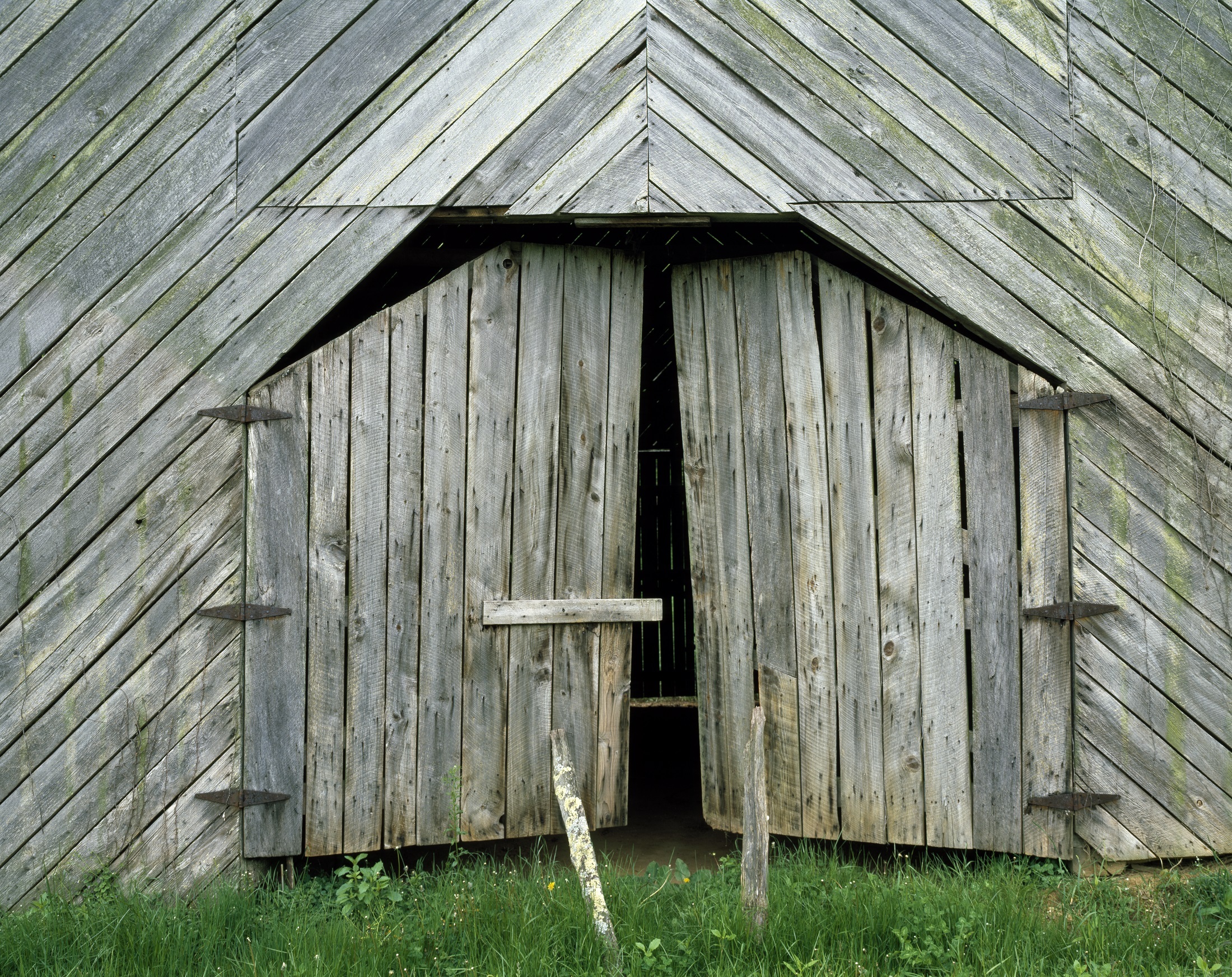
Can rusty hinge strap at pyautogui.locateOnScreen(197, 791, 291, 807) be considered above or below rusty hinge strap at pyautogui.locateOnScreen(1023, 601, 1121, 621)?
below

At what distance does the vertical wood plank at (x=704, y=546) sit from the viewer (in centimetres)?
407

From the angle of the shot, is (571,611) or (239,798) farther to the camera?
(571,611)

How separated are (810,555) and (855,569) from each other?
185mm

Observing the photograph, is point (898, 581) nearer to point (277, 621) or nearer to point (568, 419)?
point (568, 419)

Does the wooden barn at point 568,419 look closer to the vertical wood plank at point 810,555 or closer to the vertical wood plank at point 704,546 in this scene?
the vertical wood plank at point 810,555

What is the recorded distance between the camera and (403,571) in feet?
12.7

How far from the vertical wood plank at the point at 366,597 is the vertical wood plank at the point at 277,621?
0.60 feet

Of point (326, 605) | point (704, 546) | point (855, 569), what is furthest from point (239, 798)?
point (855, 569)

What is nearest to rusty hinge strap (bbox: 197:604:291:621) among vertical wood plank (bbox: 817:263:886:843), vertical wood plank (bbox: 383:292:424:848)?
vertical wood plank (bbox: 383:292:424:848)

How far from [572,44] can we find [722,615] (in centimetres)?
242

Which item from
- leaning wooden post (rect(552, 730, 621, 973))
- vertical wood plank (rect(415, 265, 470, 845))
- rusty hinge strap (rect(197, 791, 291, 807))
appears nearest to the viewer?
leaning wooden post (rect(552, 730, 621, 973))

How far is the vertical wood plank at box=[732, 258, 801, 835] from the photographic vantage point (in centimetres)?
399

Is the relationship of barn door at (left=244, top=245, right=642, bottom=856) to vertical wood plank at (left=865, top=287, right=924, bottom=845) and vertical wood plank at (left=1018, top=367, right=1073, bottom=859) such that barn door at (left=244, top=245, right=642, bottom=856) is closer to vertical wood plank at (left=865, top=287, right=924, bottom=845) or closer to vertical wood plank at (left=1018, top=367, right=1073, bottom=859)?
vertical wood plank at (left=865, top=287, right=924, bottom=845)

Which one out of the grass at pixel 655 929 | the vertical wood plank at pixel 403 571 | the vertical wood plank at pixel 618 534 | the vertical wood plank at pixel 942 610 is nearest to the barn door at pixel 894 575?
the vertical wood plank at pixel 942 610
